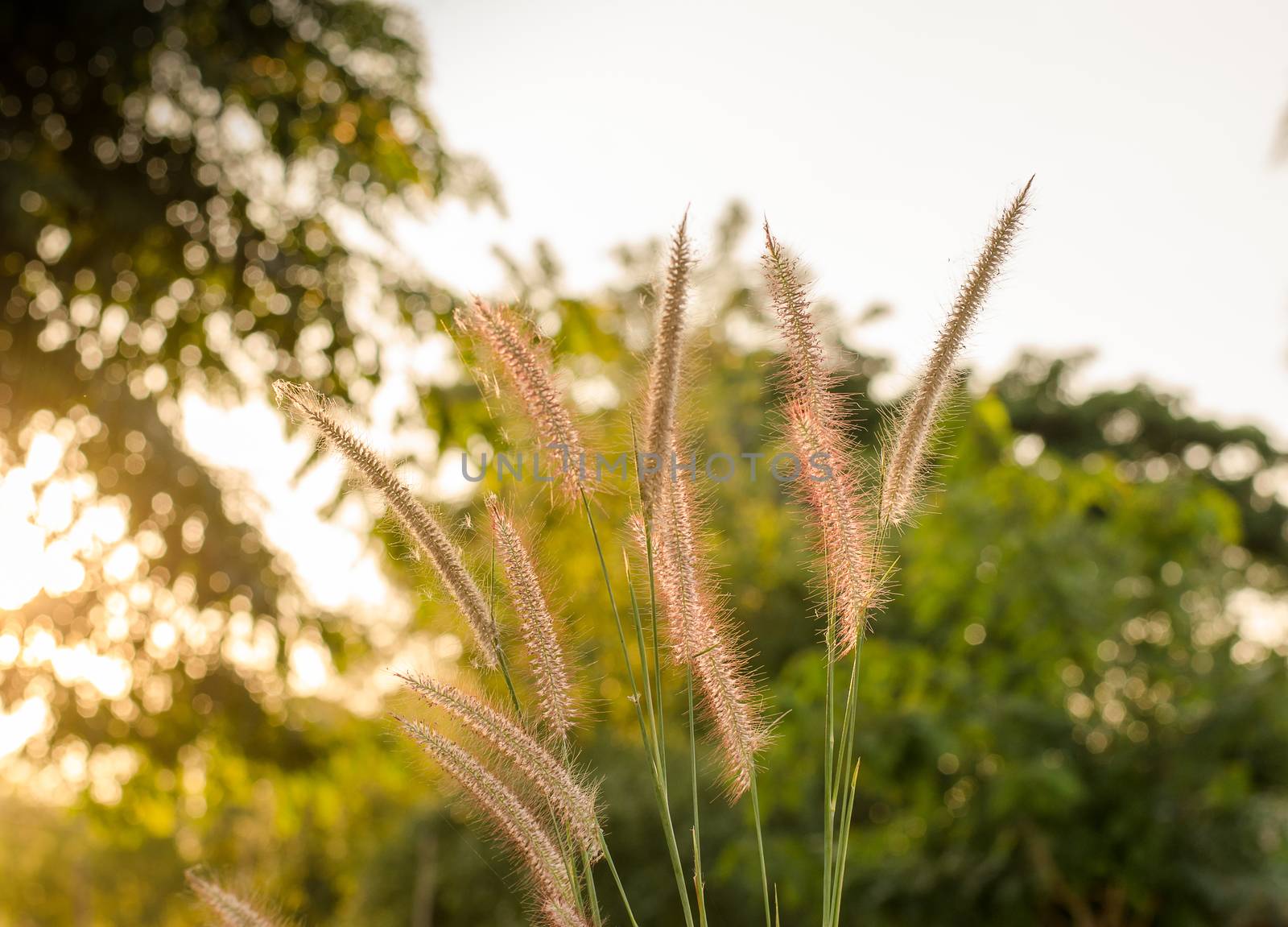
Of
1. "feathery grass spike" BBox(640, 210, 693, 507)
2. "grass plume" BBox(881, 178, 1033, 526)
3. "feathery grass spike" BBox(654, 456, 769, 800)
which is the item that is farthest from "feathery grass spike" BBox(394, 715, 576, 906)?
"grass plume" BBox(881, 178, 1033, 526)

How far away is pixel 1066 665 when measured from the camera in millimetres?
5754

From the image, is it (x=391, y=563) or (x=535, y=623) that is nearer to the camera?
(x=535, y=623)

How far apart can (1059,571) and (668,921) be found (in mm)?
4998

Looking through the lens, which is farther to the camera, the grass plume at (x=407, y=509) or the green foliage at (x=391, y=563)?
the green foliage at (x=391, y=563)

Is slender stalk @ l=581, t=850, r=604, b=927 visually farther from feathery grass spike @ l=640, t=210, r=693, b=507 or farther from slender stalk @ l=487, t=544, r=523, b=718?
feathery grass spike @ l=640, t=210, r=693, b=507

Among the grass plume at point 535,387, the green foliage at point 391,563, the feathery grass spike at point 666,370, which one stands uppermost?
the feathery grass spike at point 666,370

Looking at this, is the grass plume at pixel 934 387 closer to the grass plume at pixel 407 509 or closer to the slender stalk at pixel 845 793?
the slender stalk at pixel 845 793

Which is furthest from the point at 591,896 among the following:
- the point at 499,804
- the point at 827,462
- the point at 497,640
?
the point at 827,462

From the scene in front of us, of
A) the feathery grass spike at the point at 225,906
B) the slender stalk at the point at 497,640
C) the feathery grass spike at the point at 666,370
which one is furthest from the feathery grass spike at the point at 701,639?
the feathery grass spike at the point at 225,906

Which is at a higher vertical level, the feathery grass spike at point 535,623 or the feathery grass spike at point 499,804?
the feathery grass spike at point 535,623

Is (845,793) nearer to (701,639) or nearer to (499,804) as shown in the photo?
(701,639)

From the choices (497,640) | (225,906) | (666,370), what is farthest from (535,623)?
(225,906)

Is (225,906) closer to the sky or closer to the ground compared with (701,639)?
closer to the ground

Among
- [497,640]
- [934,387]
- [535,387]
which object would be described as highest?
[934,387]
